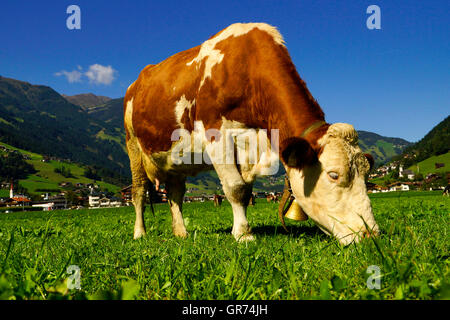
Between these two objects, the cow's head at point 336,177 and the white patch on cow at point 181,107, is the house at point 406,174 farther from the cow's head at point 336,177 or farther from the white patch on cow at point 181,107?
the cow's head at point 336,177

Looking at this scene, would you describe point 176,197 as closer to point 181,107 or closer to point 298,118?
point 181,107

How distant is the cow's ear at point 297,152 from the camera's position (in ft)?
13.3

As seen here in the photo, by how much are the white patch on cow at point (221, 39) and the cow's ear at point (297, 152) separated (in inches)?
79.6

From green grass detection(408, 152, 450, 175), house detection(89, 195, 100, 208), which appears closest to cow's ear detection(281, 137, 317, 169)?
green grass detection(408, 152, 450, 175)

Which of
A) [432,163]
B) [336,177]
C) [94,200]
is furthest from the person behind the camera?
[94,200]

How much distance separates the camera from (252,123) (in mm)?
5082

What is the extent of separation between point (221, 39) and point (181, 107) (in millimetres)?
1384

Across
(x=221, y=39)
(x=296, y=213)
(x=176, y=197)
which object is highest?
(x=221, y=39)

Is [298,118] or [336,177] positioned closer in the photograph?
[336,177]

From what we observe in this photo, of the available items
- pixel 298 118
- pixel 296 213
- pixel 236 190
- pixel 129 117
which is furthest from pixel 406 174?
pixel 298 118

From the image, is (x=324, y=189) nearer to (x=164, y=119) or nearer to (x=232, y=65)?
(x=232, y=65)

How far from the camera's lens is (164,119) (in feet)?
21.4

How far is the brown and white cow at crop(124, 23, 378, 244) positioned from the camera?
4012mm
